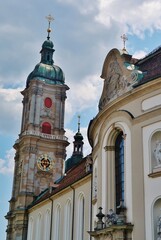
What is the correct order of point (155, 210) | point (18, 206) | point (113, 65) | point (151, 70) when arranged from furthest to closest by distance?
point (18, 206)
point (113, 65)
point (151, 70)
point (155, 210)

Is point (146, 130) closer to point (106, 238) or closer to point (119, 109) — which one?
point (119, 109)

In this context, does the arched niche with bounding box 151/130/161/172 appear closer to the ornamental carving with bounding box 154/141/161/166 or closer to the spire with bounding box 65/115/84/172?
the ornamental carving with bounding box 154/141/161/166

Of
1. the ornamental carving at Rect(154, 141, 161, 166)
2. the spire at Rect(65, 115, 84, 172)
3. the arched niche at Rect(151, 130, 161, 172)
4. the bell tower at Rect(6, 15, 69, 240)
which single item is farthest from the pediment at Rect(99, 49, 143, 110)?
the spire at Rect(65, 115, 84, 172)

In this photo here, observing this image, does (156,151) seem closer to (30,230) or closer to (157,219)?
(157,219)

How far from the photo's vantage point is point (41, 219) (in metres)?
39.7

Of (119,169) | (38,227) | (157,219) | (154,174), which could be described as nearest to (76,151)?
(38,227)

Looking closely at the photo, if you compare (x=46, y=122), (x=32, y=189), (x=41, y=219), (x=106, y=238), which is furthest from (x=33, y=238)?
(x=106, y=238)

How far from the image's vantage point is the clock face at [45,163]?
48.1 meters

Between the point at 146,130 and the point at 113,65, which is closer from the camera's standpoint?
the point at 146,130

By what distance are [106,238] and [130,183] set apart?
2754 mm

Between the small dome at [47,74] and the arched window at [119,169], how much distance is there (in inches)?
1242

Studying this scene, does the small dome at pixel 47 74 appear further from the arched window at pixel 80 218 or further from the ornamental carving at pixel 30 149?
the arched window at pixel 80 218

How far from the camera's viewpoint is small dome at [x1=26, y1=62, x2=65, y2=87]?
52344mm

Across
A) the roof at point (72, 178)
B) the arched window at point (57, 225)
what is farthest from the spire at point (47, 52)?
the arched window at point (57, 225)
